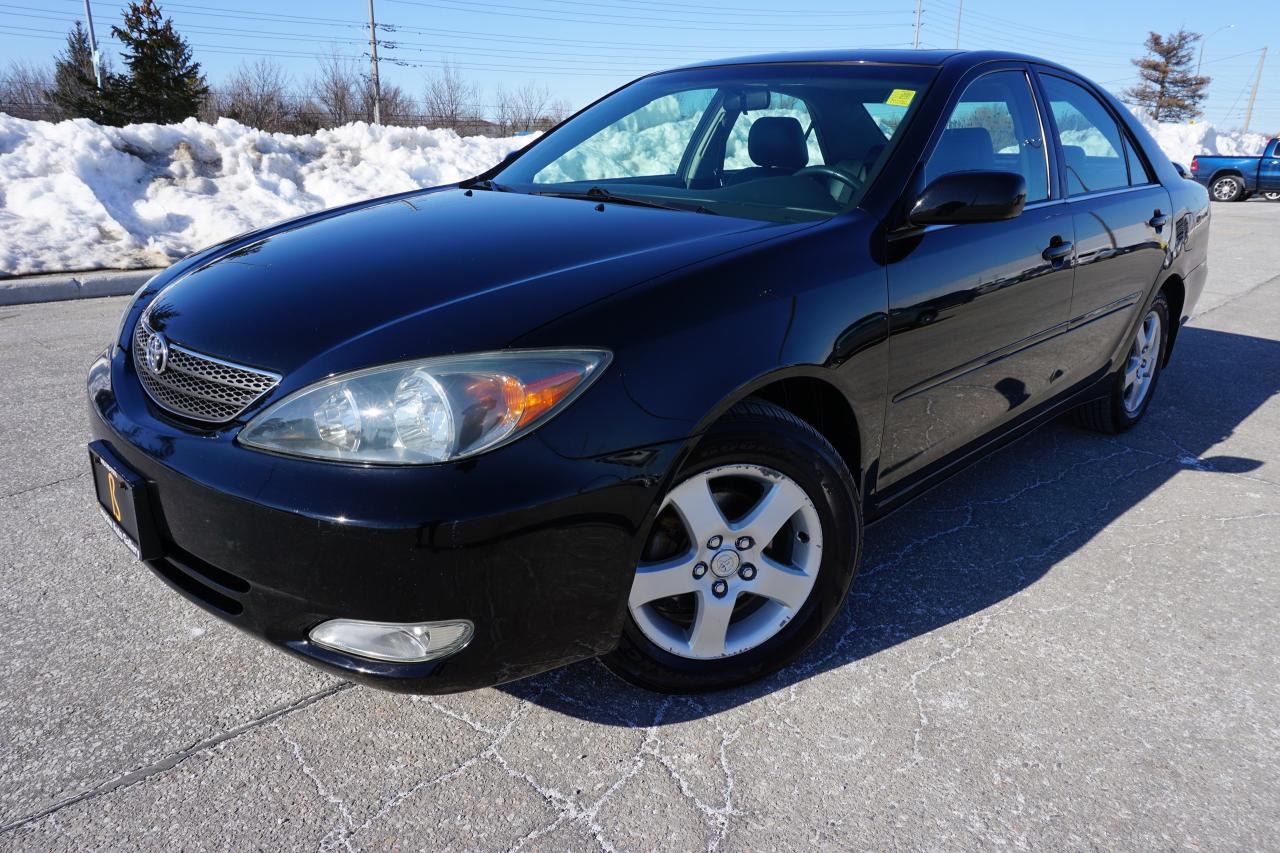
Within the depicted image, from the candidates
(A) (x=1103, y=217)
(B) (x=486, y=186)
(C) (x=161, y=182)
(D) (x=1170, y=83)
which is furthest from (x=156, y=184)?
(D) (x=1170, y=83)

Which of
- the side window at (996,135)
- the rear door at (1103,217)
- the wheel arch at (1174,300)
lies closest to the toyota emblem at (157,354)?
the side window at (996,135)

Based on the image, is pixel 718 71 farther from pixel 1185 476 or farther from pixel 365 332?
pixel 1185 476

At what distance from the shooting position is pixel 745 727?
6.88 ft

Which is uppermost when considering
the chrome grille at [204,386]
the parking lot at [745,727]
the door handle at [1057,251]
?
the door handle at [1057,251]

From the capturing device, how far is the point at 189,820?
1775 mm

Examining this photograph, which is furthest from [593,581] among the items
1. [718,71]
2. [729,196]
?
[718,71]

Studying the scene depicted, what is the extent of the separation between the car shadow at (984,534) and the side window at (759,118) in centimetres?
132

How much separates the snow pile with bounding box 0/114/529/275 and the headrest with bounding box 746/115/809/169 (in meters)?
6.75

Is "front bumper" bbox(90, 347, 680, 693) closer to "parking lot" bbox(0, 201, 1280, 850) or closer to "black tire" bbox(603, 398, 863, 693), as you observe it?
"black tire" bbox(603, 398, 863, 693)

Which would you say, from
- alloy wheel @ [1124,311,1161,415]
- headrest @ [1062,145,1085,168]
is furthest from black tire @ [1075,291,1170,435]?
headrest @ [1062,145,1085,168]

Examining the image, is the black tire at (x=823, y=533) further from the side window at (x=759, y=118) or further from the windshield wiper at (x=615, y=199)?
Answer: the side window at (x=759, y=118)

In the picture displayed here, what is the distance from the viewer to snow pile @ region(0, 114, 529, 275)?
7.92m

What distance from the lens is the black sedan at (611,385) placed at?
170 centimetres

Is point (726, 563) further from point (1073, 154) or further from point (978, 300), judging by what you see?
point (1073, 154)
